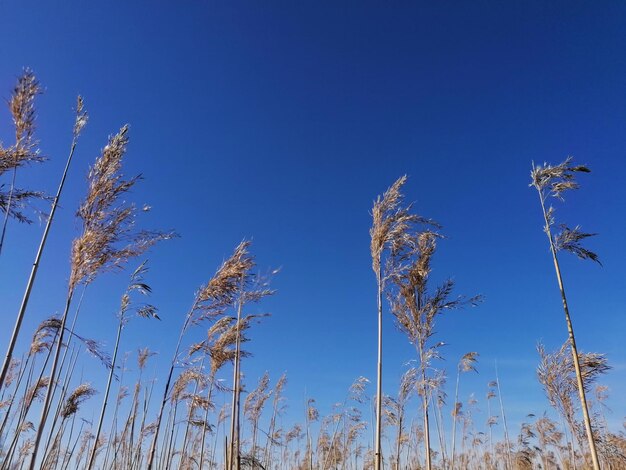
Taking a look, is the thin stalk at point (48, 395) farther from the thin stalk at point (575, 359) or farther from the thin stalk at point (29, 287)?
the thin stalk at point (575, 359)

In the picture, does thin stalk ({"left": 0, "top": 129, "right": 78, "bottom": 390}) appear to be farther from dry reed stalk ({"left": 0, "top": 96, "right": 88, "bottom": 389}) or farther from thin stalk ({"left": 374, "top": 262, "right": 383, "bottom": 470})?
thin stalk ({"left": 374, "top": 262, "right": 383, "bottom": 470})

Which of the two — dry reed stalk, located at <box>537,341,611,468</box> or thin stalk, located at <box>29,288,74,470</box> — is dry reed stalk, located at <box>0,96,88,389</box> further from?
dry reed stalk, located at <box>537,341,611,468</box>

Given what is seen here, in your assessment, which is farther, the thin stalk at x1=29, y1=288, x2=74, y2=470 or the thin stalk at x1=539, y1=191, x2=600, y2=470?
the thin stalk at x1=539, y1=191, x2=600, y2=470

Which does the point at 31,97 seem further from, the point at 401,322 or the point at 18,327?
the point at 401,322

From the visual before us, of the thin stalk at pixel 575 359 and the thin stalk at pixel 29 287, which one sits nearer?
the thin stalk at pixel 29 287

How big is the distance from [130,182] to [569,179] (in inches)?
240

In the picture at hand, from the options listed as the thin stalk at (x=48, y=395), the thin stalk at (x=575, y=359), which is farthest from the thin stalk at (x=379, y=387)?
the thin stalk at (x=48, y=395)

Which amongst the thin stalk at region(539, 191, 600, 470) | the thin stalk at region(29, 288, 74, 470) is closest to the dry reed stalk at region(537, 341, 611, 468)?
the thin stalk at region(539, 191, 600, 470)

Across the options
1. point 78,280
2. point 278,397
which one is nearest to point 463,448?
point 278,397

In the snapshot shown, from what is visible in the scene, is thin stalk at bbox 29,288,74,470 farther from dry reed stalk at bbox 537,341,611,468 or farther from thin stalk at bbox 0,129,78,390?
dry reed stalk at bbox 537,341,611,468

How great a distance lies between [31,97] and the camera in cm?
403

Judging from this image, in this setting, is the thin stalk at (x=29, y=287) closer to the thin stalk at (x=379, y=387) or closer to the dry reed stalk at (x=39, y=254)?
the dry reed stalk at (x=39, y=254)

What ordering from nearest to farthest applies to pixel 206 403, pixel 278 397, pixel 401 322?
1. pixel 206 403
2. pixel 401 322
3. pixel 278 397

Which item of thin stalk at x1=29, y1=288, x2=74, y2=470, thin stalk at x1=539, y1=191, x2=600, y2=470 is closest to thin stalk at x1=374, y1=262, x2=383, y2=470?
thin stalk at x1=539, y1=191, x2=600, y2=470
